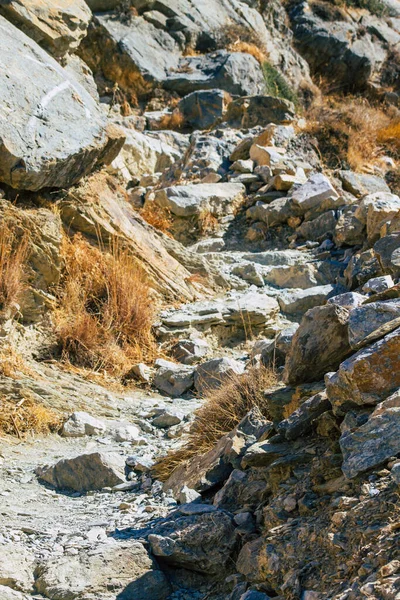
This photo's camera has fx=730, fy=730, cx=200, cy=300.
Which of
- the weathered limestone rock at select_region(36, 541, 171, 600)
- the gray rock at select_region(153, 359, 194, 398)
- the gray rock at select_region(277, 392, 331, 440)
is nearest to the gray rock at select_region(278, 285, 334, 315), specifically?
the gray rock at select_region(153, 359, 194, 398)

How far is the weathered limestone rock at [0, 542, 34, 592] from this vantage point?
9.64 feet

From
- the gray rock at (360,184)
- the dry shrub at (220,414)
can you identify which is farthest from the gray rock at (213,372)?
the gray rock at (360,184)

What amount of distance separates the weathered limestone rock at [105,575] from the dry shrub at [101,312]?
10.2 feet

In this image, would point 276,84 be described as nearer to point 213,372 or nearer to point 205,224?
point 205,224

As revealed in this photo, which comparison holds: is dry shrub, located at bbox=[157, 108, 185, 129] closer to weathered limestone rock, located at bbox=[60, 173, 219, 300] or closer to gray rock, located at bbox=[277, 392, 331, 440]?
weathered limestone rock, located at bbox=[60, 173, 219, 300]

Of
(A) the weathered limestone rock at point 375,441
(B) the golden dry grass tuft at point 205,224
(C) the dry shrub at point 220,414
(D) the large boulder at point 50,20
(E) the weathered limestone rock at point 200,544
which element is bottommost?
(B) the golden dry grass tuft at point 205,224

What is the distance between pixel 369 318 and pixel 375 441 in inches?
31.0

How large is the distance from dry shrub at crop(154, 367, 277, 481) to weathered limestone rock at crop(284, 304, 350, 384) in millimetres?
440

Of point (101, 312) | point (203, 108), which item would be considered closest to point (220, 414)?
point (101, 312)

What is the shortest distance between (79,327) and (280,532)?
372 cm

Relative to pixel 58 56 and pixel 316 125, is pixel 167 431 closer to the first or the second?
pixel 58 56

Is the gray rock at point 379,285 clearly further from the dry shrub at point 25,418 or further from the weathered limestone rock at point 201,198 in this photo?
the weathered limestone rock at point 201,198

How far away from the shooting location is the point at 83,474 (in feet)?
13.7

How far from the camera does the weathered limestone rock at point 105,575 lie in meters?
2.90
